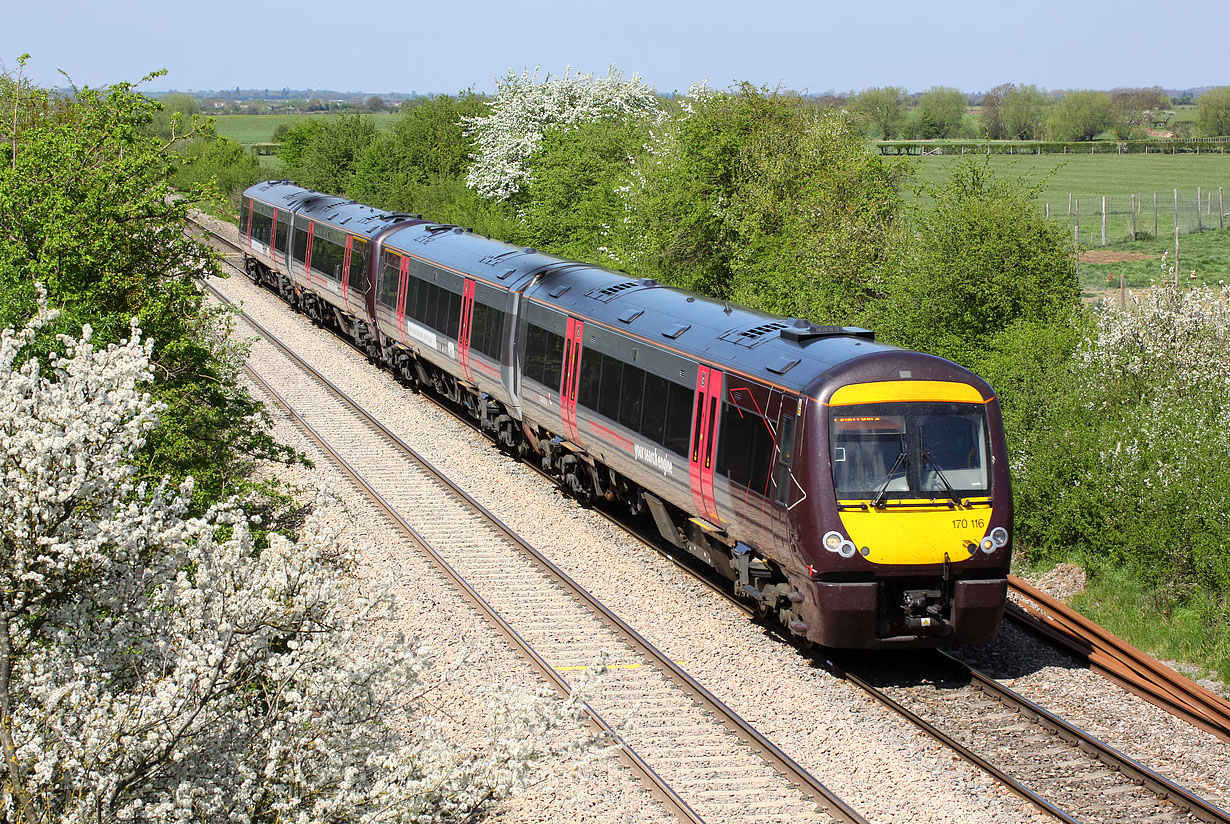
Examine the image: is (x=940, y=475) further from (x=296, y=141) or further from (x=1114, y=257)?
(x=296, y=141)

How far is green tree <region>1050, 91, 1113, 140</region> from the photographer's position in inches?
3836

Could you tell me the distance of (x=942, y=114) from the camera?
101m

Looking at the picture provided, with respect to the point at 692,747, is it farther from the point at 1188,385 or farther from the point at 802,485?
the point at 1188,385

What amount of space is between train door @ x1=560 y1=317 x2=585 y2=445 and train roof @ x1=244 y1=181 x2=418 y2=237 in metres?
11.1

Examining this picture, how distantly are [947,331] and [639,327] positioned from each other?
743 cm

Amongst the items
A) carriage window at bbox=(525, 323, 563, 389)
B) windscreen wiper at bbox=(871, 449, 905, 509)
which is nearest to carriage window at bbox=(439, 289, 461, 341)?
carriage window at bbox=(525, 323, 563, 389)

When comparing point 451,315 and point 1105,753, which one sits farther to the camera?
point 451,315

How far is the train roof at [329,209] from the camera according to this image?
2734 cm

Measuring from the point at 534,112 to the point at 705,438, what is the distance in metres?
34.0

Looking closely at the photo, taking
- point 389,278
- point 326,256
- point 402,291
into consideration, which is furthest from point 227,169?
point 402,291

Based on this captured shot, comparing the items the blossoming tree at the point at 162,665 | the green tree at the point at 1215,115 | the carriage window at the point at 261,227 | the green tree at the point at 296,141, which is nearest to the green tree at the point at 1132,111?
the green tree at the point at 1215,115

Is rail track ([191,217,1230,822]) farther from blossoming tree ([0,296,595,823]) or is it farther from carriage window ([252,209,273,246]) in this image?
carriage window ([252,209,273,246])

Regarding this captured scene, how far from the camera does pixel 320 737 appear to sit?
19.2ft

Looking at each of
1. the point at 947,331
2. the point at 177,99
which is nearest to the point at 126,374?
the point at 947,331
